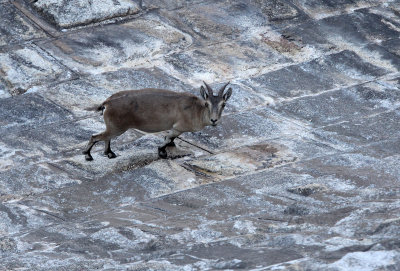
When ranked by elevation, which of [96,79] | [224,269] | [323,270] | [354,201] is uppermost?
[323,270]

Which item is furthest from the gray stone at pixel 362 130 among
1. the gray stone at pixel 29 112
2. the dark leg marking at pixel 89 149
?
the gray stone at pixel 29 112

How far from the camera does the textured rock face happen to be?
8.09 m

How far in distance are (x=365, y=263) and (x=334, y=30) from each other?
1066 cm

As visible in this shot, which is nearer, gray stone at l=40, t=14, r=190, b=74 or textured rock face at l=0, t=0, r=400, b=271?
textured rock face at l=0, t=0, r=400, b=271

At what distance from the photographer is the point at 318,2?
17406 mm

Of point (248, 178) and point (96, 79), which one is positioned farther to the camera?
point (96, 79)

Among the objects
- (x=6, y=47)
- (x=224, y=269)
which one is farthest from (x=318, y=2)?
(x=224, y=269)

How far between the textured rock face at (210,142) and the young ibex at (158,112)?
53 centimetres

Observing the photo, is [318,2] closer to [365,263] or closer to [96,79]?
[96,79]

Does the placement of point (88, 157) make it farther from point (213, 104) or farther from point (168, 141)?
point (213, 104)

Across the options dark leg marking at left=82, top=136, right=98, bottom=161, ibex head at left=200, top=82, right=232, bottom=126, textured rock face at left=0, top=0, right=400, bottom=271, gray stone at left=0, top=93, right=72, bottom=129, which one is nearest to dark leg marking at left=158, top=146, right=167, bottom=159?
textured rock face at left=0, top=0, right=400, bottom=271

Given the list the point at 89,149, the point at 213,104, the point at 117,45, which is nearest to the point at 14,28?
the point at 117,45

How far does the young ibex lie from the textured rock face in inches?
20.8

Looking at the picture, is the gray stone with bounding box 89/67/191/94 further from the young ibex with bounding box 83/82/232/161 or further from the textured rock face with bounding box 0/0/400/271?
the young ibex with bounding box 83/82/232/161
